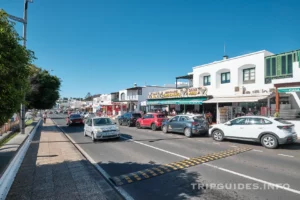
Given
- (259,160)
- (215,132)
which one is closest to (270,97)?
(215,132)

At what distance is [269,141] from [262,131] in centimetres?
58

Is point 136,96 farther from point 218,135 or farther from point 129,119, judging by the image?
point 218,135

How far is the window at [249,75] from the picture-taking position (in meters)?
18.8

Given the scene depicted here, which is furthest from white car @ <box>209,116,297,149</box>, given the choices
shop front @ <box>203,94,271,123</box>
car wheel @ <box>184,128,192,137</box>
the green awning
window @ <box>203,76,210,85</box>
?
window @ <box>203,76,210,85</box>

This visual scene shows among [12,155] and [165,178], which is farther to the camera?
[12,155]

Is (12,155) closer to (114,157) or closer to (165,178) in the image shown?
(114,157)

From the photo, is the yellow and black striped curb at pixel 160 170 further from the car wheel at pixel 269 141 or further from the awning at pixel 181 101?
the awning at pixel 181 101

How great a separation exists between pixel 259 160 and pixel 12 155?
997 centimetres

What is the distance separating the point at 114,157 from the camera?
8.84 m

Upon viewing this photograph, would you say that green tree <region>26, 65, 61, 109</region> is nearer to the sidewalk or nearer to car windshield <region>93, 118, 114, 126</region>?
car windshield <region>93, 118, 114, 126</region>

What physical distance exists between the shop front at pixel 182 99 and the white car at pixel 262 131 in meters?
8.98

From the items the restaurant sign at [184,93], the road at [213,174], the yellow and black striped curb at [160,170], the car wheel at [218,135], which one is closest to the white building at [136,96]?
the restaurant sign at [184,93]

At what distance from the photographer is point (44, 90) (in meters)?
24.9

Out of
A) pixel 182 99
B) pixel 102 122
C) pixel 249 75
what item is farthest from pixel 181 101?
pixel 102 122
